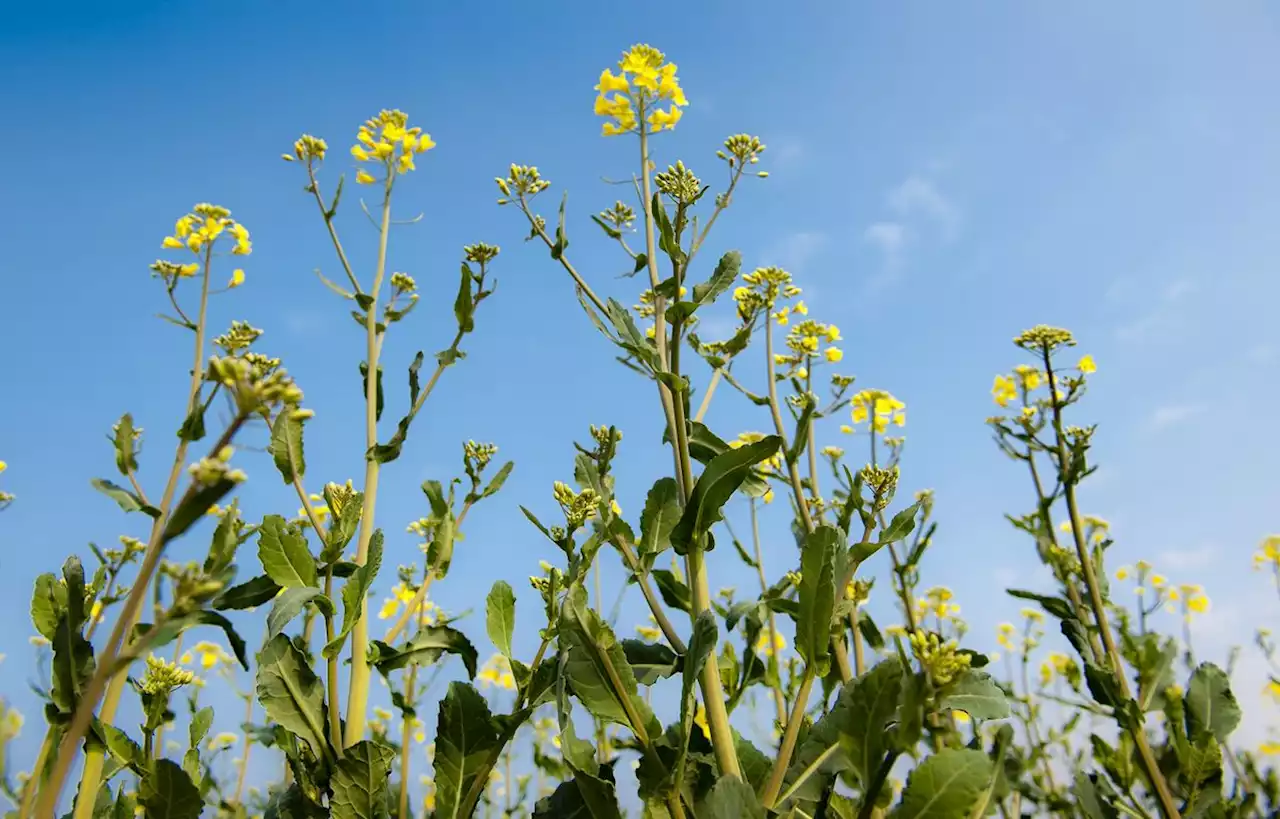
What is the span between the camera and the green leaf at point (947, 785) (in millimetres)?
1279

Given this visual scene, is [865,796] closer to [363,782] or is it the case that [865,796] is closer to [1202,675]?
[363,782]

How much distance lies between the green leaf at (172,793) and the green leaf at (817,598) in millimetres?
1330

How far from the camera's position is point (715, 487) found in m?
1.71

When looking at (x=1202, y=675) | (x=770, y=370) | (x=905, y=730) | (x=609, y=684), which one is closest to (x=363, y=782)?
(x=609, y=684)

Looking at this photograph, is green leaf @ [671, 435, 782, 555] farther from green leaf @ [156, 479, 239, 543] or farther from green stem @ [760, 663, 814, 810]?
green leaf @ [156, 479, 239, 543]

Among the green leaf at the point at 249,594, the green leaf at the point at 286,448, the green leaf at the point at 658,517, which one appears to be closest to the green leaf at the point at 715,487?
the green leaf at the point at 658,517

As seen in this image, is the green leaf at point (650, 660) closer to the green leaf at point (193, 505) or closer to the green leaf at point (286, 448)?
the green leaf at point (286, 448)

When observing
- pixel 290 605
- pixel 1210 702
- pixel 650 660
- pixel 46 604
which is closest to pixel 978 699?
pixel 650 660

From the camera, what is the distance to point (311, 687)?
173cm

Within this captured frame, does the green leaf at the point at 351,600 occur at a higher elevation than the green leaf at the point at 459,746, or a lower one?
higher

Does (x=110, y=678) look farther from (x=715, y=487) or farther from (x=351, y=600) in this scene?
(x=715, y=487)

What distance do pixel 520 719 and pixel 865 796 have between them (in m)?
0.78

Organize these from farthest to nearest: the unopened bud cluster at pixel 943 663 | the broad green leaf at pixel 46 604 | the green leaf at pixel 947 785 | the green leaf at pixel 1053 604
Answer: the green leaf at pixel 1053 604
the broad green leaf at pixel 46 604
the green leaf at pixel 947 785
the unopened bud cluster at pixel 943 663

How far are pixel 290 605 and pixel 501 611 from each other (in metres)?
0.54
